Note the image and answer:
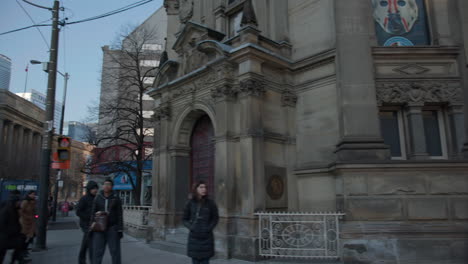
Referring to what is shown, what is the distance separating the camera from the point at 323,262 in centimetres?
873

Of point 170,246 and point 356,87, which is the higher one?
point 356,87

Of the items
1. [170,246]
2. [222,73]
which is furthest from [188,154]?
[222,73]

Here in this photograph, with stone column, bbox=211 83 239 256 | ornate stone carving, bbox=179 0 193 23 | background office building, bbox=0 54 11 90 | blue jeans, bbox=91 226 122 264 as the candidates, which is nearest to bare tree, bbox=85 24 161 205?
ornate stone carving, bbox=179 0 193 23

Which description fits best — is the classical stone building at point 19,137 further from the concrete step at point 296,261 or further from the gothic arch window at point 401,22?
the gothic arch window at point 401,22

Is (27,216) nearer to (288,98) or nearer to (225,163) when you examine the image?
(225,163)

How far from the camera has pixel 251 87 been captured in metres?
10.6

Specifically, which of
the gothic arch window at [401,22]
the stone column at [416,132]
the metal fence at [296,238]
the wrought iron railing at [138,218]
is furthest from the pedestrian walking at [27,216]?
the gothic arch window at [401,22]

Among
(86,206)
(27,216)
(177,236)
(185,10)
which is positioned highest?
(185,10)

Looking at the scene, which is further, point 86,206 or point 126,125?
point 126,125

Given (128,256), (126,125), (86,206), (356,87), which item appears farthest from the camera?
(126,125)

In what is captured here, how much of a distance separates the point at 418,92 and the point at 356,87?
1.97 m

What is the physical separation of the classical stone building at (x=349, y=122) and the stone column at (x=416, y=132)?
3 cm

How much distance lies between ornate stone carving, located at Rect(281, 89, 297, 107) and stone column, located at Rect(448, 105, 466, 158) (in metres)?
4.76

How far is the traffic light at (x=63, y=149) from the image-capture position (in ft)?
37.5
